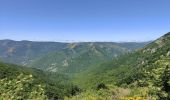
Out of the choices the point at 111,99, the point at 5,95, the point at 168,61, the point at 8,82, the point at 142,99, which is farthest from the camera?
the point at 111,99

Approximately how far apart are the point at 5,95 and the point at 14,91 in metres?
0.65

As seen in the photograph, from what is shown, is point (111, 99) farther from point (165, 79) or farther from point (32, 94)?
point (32, 94)

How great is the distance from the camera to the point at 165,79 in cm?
2248

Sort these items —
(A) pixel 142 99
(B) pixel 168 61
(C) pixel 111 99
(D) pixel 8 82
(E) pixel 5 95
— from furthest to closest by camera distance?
(C) pixel 111 99
(A) pixel 142 99
(B) pixel 168 61
(D) pixel 8 82
(E) pixel 5 95

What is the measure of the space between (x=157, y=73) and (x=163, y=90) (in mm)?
1387

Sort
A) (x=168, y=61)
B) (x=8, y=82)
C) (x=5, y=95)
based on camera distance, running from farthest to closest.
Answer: (x=168, y=61) → (x=8, y=82) → (x=5, y=95)

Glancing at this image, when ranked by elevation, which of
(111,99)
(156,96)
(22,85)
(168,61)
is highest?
(168,61)

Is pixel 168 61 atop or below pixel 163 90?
atop

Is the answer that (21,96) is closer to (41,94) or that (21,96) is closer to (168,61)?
(41,94)

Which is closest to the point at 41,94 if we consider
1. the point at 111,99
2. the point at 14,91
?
the point at 14,91

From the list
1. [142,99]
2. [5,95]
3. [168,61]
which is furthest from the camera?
[142,99]

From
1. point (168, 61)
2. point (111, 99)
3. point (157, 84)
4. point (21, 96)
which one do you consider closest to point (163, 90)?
point (157, 84)

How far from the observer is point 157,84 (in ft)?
74.4

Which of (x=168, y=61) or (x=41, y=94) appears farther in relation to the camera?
(x=168, y=61)
